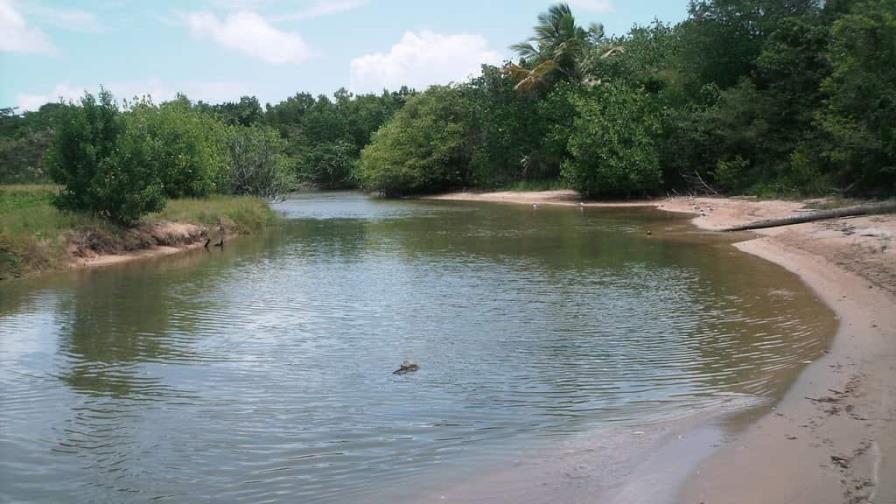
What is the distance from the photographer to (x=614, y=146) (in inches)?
1801

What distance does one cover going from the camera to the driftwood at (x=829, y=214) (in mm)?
23281

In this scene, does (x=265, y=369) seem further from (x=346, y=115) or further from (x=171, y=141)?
(x=346, y=115)

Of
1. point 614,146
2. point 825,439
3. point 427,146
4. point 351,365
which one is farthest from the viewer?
point 427,146

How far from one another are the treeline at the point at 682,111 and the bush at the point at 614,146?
0.10 meters

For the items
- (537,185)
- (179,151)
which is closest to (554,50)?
(537,185)

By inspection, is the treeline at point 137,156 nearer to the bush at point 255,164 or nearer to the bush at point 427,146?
the bush at point 255,164

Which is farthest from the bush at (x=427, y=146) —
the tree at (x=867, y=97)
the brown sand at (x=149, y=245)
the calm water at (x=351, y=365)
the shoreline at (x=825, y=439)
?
the shoreline at (x=825, y=439)

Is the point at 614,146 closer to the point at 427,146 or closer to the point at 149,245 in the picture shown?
the point at 427,146

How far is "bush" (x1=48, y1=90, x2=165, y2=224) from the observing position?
78.7 ft

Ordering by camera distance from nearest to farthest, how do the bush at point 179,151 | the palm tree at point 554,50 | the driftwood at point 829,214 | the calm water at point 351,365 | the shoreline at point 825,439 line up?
the shoreline at point 825,439 → the calm water at point 351,365 → the driftwood at point 829,214 → the bush at point 179,151 → the palm tree at point 554,50

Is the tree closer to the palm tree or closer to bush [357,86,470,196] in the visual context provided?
the palm tree

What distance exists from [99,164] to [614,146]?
102ft

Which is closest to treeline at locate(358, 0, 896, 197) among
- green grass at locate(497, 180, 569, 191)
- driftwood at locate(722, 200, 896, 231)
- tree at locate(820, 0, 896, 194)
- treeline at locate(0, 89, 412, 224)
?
tree at locate(820, 0, 896, 194)

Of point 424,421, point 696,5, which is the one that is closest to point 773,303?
point 424,421
